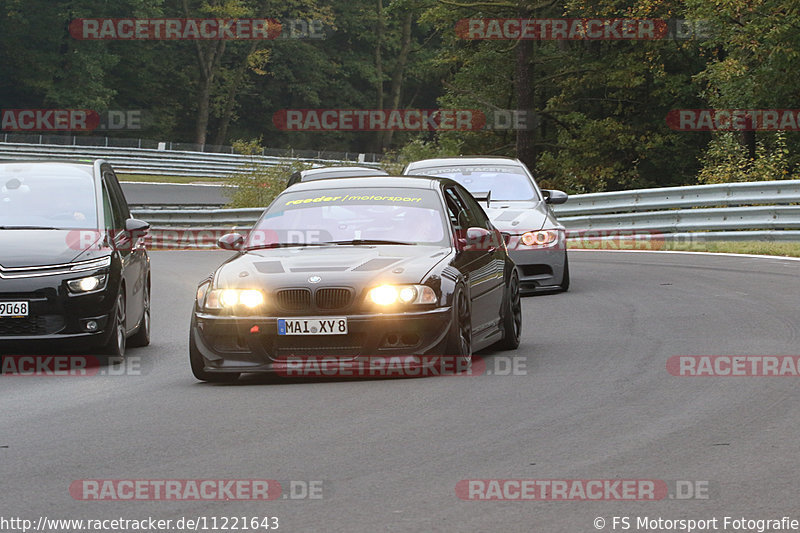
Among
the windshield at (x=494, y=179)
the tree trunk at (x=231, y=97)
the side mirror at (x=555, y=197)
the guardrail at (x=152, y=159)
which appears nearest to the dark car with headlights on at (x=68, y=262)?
the windshield at (x=494, y=179)

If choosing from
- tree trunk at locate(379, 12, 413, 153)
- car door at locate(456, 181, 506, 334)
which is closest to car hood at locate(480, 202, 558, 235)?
car door at locate(456, 181, 506, 334)

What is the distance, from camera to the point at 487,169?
17406 millimetres

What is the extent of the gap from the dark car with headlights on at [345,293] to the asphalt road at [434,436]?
0.27 m

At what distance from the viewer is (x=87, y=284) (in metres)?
10.7

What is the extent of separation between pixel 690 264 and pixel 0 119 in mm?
63652

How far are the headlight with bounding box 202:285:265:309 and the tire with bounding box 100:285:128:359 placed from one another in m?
1.74

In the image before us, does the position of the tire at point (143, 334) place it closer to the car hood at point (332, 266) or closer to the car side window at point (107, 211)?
the car side window at point (107, 211)

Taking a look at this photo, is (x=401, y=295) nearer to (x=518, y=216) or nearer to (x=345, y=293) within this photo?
(x=345, y=293)

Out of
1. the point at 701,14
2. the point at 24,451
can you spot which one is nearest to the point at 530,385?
the point at 24,451

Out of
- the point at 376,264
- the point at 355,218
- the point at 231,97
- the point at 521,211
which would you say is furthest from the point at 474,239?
the point at 231,97

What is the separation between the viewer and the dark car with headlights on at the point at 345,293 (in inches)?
360

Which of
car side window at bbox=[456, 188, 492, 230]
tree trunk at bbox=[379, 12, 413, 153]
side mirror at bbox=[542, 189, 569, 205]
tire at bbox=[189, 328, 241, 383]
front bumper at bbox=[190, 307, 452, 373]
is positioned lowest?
Answer: tire at bbox=[189, 328, 241, 383]

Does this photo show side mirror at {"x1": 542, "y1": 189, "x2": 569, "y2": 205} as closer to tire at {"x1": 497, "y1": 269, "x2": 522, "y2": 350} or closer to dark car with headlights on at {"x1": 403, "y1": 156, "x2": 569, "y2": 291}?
dark car with headlights on at {"x1": 403, "y1": 156, "x2": 569, "y2": 291}

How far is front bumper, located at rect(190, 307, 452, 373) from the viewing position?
9.12 m
